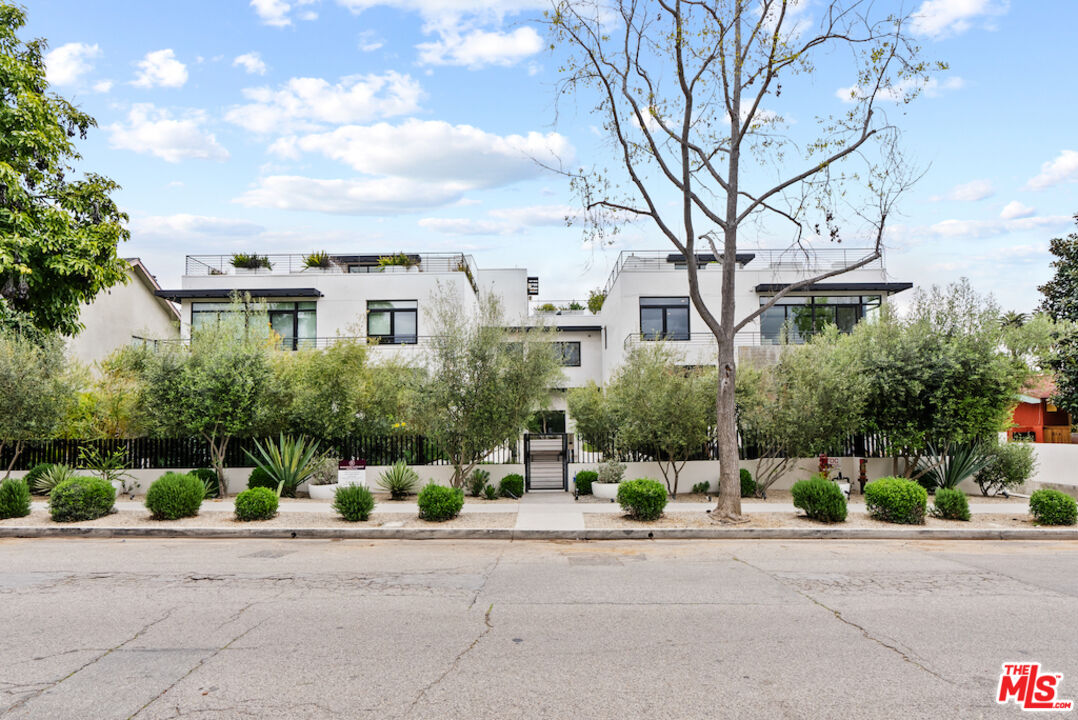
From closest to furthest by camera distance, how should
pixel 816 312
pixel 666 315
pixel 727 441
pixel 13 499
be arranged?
pixel 13 499
pixel 727 441
pixel 666 315
pixel 816 312

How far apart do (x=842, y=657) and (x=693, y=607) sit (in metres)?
1.81

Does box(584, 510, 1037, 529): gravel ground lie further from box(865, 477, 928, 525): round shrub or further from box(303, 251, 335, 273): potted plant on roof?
box(303, 251, 335, 273): potted plant on roof

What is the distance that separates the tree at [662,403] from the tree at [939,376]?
378 centimetres

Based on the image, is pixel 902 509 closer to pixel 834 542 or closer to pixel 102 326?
pixel 834 542

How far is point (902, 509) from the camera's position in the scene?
1275 cm

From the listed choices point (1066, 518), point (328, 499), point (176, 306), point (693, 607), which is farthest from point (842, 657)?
point (176, 306)

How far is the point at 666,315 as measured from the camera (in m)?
28.2

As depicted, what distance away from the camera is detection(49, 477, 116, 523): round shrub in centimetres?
1256

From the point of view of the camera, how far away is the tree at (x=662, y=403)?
49.6 feet

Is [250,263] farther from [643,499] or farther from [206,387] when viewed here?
[643,499]

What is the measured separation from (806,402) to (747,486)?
284 cm

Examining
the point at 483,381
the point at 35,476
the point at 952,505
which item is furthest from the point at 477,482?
the point at 35,476

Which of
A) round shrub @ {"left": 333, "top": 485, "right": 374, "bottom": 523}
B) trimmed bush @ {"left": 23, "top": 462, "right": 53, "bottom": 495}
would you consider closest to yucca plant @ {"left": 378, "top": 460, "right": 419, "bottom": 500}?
round shrub @ {"left": 333, "top": 485, "right": 374, "bottom": 523}

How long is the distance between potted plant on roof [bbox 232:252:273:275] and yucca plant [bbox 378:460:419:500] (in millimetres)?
16916
